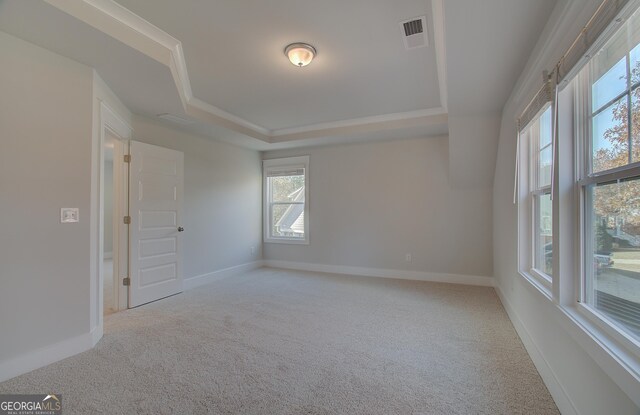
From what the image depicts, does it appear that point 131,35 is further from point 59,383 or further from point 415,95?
point 415,95

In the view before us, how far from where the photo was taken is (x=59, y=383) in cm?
Result: 205

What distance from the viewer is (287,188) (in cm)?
606

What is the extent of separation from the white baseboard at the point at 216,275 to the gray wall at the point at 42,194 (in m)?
1.92

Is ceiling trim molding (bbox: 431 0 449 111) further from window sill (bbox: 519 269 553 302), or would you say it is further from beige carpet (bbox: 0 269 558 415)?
beige carpet (bbox: 0 269 558 415)

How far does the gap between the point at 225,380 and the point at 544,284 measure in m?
2.45

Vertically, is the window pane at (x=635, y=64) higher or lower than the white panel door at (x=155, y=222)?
higher

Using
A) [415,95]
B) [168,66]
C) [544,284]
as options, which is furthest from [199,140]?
[544,284]

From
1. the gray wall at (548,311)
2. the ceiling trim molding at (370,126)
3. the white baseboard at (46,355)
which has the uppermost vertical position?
the ceiling trim molding at (370,126)

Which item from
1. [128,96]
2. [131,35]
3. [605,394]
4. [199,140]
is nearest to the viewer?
[605,394]

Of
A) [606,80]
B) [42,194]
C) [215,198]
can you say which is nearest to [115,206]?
[42,194]

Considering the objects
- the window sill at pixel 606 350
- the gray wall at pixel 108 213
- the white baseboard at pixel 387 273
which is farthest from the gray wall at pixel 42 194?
the gray wall at pixel 108 213

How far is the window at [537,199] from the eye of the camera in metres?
2.33

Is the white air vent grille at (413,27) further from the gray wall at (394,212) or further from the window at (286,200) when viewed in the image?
the window at (286,200)

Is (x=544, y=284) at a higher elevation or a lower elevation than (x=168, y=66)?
lower
